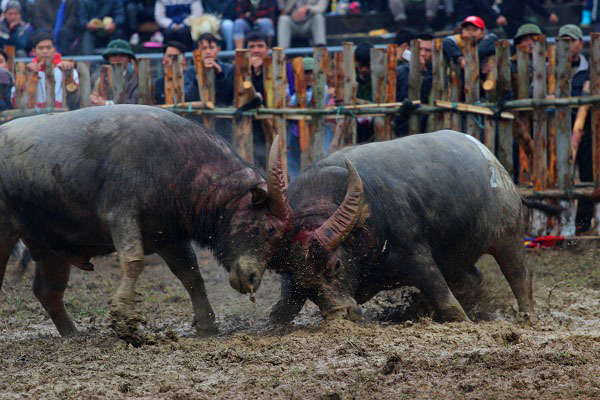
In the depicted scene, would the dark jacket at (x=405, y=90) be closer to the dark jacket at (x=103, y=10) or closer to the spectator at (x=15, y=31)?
the dark jacket at (x=103, y=10)

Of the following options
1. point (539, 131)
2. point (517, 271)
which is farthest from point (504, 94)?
point (517, 271)

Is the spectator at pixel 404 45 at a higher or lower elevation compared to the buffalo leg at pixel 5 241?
higher

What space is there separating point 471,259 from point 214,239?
2.10 meters

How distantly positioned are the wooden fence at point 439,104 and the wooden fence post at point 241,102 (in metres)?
0.01

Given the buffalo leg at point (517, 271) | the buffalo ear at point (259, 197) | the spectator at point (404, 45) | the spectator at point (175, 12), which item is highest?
the spectator at point (175, 12)

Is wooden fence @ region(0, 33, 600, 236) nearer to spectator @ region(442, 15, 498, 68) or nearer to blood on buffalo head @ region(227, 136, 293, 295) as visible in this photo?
spectator @ region(442, 15, 498, 68)

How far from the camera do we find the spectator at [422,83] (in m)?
10.5

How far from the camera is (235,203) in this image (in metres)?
6.77

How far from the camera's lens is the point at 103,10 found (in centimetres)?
1450

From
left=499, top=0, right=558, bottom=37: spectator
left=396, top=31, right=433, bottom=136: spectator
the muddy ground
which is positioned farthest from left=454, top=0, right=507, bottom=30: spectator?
the muddy ground

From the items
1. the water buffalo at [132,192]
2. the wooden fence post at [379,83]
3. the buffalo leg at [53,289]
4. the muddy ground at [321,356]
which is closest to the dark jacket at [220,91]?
the wooden fence post at [379,83]

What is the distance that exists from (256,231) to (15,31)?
8.82 meters

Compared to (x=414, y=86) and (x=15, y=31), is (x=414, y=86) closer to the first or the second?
(x=414, y=86)

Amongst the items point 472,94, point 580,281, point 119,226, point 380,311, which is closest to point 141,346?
point 119,226
